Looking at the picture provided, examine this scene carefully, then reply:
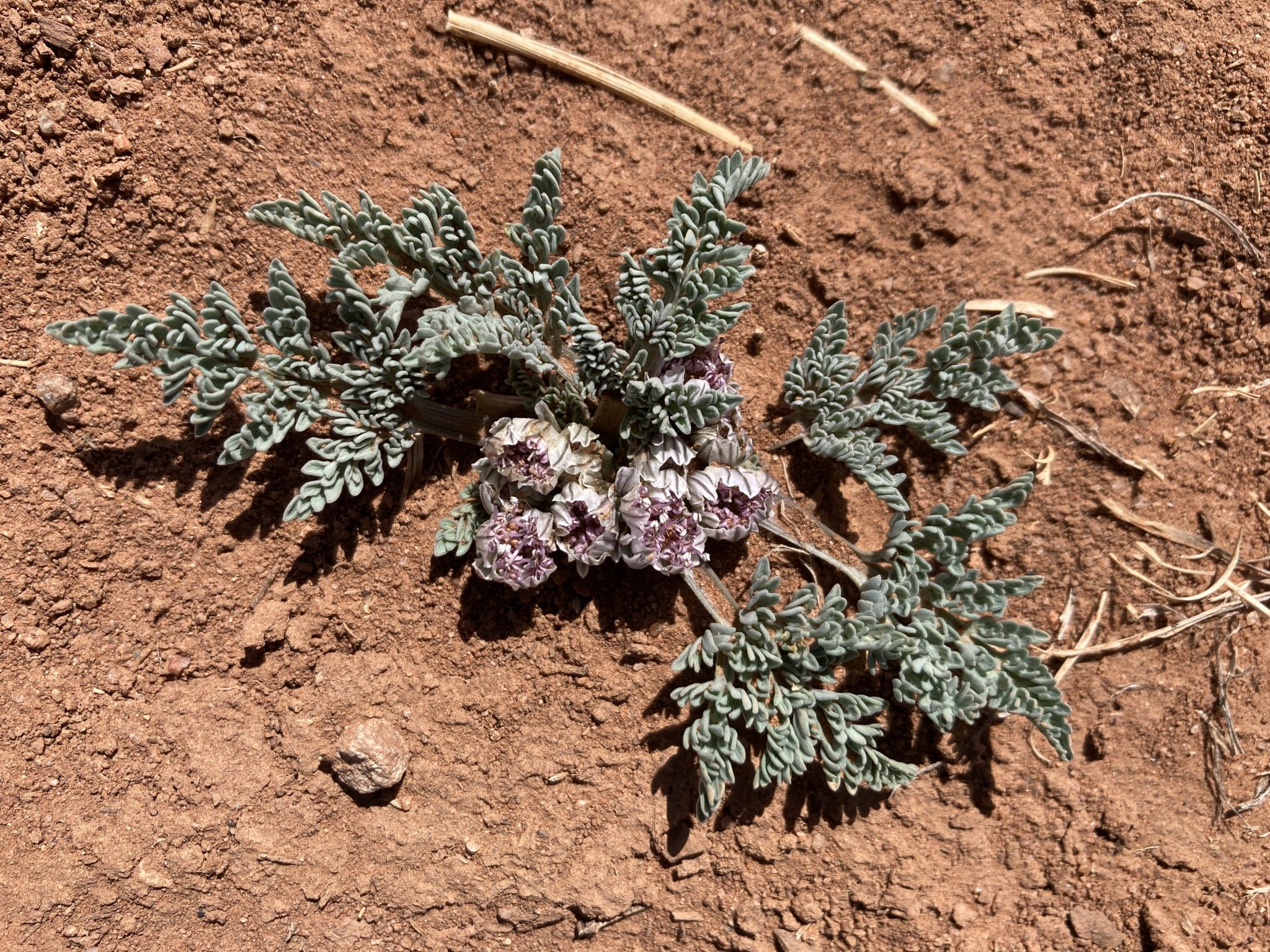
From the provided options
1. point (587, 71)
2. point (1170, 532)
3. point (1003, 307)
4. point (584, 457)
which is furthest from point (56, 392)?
point (1170, 532)

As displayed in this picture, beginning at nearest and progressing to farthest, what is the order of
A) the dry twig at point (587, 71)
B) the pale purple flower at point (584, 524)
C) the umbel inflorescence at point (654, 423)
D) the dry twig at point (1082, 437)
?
the umbel inflorescence at point (654, 423), the pale purple flower at point (584, 524), the dry twig at point (587, 71), the dry twig at point (1082, 437)

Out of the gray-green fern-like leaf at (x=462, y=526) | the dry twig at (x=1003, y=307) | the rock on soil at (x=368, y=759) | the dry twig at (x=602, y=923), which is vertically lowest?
the dry twig at (x=602, y=923)

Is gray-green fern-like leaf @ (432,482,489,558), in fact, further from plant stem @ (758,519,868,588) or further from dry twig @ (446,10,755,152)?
dry twig @ (446,10,755,152)

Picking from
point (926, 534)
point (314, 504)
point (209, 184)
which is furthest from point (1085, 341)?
point (209, 184)

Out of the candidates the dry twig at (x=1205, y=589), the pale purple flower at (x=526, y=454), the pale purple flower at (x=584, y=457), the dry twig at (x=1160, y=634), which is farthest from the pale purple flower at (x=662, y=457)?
the dry twig at (x=1205, y=589)

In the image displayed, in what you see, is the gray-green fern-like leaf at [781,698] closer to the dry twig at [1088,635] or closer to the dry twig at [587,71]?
the dry twig at [1088,635]

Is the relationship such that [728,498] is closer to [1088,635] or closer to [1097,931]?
[1088,635]

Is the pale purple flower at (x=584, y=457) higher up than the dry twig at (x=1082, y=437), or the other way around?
the dry twig at (x=1082, y=437)
